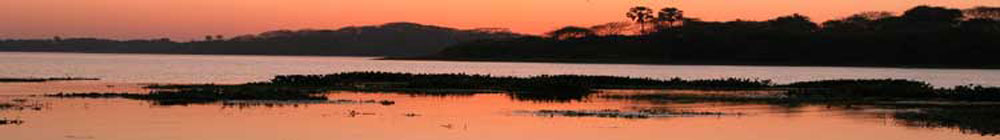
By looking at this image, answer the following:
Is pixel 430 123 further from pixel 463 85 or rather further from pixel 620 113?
pixel 463 85

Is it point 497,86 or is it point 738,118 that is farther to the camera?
point 497,86

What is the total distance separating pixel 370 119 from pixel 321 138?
696cm

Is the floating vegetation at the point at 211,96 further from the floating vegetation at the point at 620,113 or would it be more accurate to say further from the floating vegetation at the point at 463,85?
the floating vegetation at the point at 620,113

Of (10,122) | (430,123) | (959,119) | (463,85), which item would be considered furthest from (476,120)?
(463,85)

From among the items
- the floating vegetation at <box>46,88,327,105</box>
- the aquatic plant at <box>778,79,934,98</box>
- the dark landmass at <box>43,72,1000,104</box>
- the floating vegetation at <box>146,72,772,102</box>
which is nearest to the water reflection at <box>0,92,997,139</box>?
the floating vegetation at <box>46,88,327,105</box>

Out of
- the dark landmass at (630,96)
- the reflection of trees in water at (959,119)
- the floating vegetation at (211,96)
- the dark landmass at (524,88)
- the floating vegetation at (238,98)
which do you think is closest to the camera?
the reflection of trees in water at (959,119)

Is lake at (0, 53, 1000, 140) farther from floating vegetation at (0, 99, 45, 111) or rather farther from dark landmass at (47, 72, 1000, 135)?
dark landmass at (47, 72, 1000, 135)

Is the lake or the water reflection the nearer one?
the lake

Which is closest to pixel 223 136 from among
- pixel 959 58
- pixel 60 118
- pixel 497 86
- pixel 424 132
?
pixel 424 132

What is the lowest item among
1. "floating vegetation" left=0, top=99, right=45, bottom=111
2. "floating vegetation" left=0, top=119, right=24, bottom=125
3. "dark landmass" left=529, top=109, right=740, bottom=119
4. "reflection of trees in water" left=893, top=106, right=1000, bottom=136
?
"reflection of trees in water" left=893, top=106, right=1000, bottom=136

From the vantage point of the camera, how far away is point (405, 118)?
41.3m

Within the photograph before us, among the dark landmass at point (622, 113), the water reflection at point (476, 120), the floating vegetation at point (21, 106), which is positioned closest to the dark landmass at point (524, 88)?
the floating vegetation at point (21, 106)

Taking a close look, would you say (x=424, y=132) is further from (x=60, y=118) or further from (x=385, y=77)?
(x=385, y=77)

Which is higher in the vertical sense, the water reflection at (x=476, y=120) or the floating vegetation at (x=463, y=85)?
the floating vegetation at (x=463, y=85)
